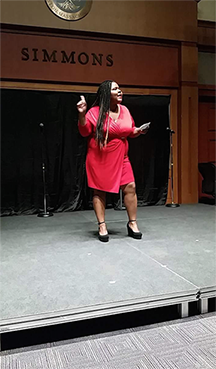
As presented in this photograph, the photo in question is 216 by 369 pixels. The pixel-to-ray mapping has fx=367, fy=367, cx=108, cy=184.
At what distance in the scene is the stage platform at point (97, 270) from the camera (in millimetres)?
1773

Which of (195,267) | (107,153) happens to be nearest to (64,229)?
(107,153)

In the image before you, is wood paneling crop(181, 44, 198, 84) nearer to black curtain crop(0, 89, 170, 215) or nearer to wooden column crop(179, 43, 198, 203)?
wooden column crop(179, 43, 198, 203)

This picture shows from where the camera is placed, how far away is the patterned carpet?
147 centimetres

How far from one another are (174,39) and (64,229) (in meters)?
3.12

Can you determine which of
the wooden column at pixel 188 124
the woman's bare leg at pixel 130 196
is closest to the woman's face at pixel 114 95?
the woman's bare leg at pixel 130 196

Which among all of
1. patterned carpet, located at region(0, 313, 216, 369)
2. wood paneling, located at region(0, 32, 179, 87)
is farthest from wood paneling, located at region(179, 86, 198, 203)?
patterned carpet, located at region(0, 313, 216, 369)

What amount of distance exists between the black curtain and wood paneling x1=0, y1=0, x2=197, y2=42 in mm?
831

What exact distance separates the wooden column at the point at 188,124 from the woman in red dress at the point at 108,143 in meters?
2.34

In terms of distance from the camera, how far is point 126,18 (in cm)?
481

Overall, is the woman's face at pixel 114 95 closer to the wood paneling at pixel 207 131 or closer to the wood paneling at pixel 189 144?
the wood paneling at pixel 189 144

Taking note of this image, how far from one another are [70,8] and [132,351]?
427 centimetres

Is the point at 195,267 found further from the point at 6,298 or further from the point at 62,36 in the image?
the point at 62,36

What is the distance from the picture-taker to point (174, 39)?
5.06 m

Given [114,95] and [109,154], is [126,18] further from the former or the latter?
[109,154]
